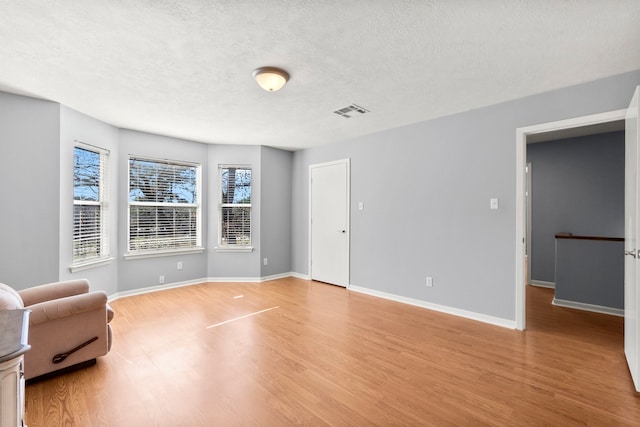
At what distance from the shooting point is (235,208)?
17.8ft

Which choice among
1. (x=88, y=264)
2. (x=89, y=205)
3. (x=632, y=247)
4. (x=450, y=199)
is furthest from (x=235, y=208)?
(x=632, y=247)

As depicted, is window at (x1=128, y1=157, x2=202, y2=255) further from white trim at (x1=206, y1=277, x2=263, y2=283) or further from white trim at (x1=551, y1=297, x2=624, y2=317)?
white trim at (x1=551, y1=297, x2=624, y2=317)

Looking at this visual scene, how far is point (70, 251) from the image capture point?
3.54 meters

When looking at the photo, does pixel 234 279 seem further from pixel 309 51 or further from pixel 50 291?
pixel 309 51

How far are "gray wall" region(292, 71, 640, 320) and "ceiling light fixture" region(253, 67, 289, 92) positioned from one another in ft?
7.42

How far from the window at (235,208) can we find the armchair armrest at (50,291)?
106 inches

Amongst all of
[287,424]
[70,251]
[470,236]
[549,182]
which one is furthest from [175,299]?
[549,182]

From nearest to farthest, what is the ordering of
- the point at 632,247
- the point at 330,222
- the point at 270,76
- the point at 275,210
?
the point at 632,247 < the point at 270,76 < the point at 330,222 < the point at 275,210

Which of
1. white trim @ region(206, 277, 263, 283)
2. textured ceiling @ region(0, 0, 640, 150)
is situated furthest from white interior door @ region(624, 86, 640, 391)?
white trim @ region(206, 277, 263, 283)

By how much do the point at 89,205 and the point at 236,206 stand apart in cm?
215

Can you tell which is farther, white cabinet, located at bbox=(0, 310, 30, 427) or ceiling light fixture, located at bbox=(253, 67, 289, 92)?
ceiling light fixture, located at bbox=(253, 67, 289, 92)

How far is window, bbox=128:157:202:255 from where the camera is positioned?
4574 mm

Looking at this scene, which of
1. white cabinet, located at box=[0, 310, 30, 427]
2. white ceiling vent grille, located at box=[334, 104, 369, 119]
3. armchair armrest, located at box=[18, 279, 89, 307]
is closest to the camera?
white cabinet, located at box=[0, 310, 30, 427]

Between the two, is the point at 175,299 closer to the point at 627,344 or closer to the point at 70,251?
the point at 70,251
